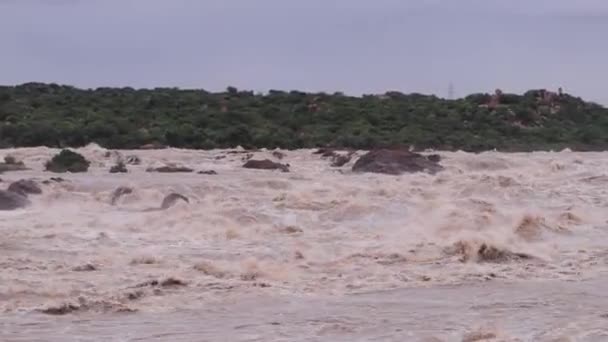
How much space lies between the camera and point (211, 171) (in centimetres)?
2245

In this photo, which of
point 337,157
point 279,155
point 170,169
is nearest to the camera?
point 170,169

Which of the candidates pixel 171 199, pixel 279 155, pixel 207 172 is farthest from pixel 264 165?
pixel 171 199

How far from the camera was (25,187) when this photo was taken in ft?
57.2

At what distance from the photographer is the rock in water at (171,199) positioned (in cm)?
1652

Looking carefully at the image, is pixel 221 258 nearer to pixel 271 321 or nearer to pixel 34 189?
pixel 271 321

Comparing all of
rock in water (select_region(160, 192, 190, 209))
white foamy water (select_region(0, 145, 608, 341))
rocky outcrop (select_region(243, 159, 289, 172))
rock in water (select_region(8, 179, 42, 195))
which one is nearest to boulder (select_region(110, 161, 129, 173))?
Result: white foamy water (select_region(0, 145, 608, 341))

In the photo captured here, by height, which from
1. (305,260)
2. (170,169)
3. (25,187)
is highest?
(170,169)

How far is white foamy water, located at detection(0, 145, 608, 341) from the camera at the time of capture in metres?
9.60

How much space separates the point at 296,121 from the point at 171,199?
22122mm

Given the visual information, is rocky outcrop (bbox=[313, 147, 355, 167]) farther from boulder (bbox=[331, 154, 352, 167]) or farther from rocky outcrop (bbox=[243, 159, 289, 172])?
rocky outcrop (bbox=[243, 159, 289, 172])

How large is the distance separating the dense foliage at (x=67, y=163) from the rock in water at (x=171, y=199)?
5556 mm

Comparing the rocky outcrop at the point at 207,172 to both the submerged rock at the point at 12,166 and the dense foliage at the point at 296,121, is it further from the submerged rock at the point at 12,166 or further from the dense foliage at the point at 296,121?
the dense foliage at the point at 296,121

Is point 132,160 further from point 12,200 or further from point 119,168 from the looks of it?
point 12,200

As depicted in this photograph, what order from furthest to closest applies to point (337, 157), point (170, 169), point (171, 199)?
1. point (337, 157)
2. point (170, 169)
3. point (171, 199)
